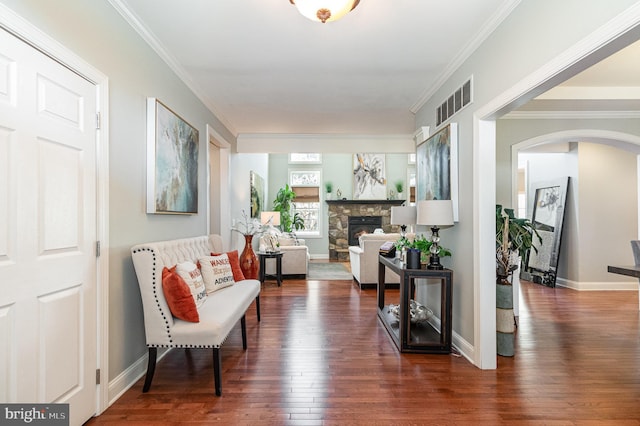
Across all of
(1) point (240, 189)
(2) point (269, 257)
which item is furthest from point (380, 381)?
(1) point (240, 189)

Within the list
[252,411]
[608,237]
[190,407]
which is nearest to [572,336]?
[608,237]

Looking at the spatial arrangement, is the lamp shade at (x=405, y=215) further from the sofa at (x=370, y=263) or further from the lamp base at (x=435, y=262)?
the sofa at (x=370, y=263)

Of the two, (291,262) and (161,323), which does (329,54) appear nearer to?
(161,323)

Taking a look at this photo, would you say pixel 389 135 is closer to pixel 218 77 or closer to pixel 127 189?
pixel 218 77

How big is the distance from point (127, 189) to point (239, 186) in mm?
3804

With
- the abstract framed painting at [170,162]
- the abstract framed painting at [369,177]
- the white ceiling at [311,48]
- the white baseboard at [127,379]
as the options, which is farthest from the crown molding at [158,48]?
the abstract framed painting at [369,177]

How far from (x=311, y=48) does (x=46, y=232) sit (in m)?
2.29

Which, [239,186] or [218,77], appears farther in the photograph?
[239,186]

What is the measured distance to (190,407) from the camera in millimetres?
2035

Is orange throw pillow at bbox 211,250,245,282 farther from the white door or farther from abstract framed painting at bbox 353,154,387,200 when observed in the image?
abstract framed painting at bbox 353,154,387,200

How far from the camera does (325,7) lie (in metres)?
1.78

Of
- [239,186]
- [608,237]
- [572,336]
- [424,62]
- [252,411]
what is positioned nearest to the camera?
[252,411]

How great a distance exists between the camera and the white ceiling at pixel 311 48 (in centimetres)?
220

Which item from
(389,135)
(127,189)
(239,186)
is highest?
(389,135)
